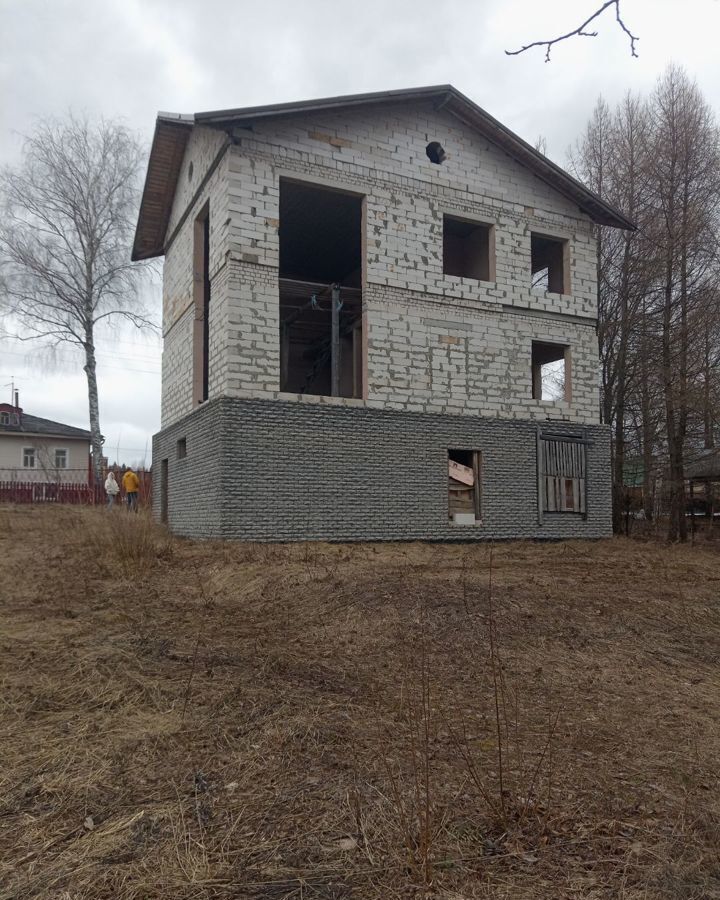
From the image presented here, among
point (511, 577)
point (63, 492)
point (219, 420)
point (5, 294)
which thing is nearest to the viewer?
point (511, 577)

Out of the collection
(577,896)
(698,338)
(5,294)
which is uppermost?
(5,294)

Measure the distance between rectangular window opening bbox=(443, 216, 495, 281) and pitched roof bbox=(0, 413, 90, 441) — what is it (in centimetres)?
3065

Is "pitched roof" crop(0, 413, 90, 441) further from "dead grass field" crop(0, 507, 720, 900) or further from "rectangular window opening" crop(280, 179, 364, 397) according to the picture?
"dead grass field" crop(0, 507, 720, 900)

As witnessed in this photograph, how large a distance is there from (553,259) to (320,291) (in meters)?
6.86

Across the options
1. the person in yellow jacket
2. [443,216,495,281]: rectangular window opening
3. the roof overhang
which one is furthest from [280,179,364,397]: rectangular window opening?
the person in yellow jacket

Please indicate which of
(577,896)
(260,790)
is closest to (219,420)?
(260,790)

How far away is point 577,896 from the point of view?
2.23 m

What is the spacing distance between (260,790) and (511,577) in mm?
6188

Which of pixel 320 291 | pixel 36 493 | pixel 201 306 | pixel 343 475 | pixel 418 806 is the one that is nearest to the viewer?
pixel 418 806

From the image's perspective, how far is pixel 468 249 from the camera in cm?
1644

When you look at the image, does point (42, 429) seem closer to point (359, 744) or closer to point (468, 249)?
point (468, 249)

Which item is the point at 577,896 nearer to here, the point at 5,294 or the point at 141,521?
the point at 141,521

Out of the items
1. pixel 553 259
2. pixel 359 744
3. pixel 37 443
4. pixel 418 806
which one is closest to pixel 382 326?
pixel 553 259

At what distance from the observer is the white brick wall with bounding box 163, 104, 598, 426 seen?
12.6 meters
